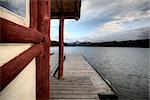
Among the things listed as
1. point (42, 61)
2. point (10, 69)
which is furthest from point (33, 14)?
point (10, 69)

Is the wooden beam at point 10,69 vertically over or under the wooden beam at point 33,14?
under

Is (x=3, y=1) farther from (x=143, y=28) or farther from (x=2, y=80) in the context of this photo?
(x=143, y=28)

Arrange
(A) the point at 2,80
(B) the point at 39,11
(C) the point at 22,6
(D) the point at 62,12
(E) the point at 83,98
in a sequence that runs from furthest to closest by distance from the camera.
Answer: (D) the point at 62,12 → (E) the point at 83,98 → (B) the point at 39,11 → (C) the point at 22,6 → (A) the point at 2,80

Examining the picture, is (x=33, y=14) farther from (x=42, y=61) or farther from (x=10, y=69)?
(x=10, y=69)

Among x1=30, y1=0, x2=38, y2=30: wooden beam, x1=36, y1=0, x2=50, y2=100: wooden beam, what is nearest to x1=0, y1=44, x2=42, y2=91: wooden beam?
x1=30, y1=0, x2=38, y2=30: wooden beam

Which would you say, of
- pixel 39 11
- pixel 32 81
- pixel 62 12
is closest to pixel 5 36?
pixel 32 81

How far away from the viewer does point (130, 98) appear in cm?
1315

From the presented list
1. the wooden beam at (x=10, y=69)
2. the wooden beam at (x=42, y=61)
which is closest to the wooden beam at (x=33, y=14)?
the wooden beam at (x=42, y=61)

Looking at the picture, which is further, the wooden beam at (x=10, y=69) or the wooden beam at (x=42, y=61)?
the wooden beam at (x=42, y=61)

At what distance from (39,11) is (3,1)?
1274 millimetres

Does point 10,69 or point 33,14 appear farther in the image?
point 33,14

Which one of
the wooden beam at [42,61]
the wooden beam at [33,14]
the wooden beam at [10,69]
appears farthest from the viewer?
the wooden beam at [42,61]

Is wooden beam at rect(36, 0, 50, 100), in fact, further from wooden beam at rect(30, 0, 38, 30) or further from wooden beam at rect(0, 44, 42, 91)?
wooden beam at rect(0, 44, 42, 91)

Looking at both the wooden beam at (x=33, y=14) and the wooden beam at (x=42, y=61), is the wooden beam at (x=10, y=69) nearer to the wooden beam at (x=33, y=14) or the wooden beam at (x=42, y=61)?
the wooden beam at (x=33, y=14)
